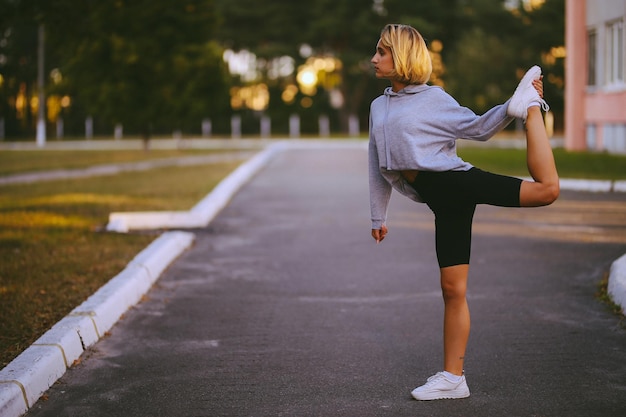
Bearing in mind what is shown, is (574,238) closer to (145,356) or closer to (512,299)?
(512,299)

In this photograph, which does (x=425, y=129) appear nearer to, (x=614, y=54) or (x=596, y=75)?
(x=614, y=54)

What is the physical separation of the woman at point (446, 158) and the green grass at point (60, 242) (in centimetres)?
239

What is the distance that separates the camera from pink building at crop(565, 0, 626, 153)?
26078mm

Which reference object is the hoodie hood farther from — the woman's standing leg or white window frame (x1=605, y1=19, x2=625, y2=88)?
white window frame (x1=605, y1=19, x2=625, y2=88)

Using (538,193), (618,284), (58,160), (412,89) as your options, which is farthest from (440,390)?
(58,160)

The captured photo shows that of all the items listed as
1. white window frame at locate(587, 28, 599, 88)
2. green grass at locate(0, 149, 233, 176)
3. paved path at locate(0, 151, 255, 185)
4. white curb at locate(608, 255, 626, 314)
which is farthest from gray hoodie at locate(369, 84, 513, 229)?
white window frame at locate(587, 28, 599, 88)

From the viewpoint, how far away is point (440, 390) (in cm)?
469

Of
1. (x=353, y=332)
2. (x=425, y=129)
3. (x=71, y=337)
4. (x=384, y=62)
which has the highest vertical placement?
(x=384, y=62)

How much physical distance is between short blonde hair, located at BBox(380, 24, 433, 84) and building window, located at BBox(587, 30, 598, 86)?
25.1 metres

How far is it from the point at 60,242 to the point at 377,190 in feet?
20.5

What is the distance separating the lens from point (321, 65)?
203 ft

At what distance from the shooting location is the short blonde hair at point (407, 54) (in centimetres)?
448

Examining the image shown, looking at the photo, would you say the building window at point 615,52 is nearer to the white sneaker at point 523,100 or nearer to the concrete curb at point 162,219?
the concrete curb at point 162,219

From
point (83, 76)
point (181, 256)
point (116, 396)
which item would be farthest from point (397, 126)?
point (83, 76)
